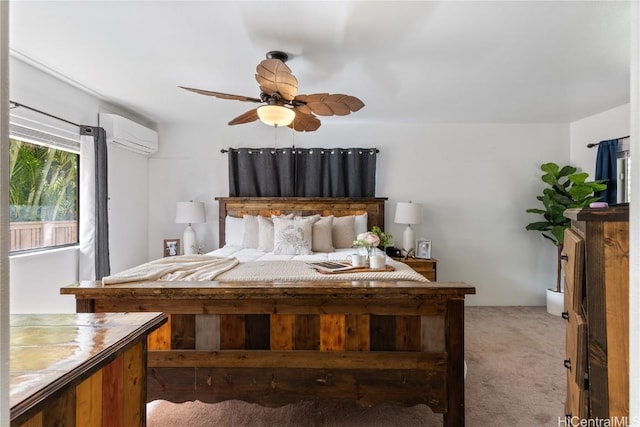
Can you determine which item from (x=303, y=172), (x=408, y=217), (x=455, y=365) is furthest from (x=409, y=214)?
(x=455, y=365)

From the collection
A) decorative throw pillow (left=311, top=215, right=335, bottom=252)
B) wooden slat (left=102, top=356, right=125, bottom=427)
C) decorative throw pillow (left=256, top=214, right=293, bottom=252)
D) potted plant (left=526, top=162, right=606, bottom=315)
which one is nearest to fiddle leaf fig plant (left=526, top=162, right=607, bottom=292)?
potted plant (left=526, top=162, right=606, bottom=315)

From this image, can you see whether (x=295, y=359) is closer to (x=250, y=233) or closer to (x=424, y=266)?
(x=250, y=233)

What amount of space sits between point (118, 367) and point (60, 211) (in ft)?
9.36

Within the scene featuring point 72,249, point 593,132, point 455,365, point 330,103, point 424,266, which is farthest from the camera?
point 593,132

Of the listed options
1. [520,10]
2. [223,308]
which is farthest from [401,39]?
[223,308]

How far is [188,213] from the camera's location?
3949mm

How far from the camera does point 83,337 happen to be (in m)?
0.87

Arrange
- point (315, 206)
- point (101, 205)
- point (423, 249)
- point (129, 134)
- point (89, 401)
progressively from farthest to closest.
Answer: point (315, 206), point (423, 249), point (129, 134), point (101, 205), point (89, 401)

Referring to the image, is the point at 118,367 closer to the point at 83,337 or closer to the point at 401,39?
the point at 83,337

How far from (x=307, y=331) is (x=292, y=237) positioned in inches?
61.9

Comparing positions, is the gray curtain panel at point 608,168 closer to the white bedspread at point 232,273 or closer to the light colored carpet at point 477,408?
the light colored carpet at point 477,408

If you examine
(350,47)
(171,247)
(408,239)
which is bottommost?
(171,247)

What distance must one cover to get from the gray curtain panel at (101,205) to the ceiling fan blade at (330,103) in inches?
86.4

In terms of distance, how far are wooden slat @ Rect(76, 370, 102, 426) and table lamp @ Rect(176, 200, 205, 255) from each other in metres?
3.28
